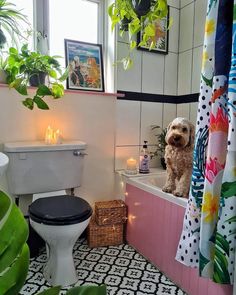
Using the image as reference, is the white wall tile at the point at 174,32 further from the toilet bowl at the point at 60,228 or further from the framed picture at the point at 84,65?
the toilet bowl at the point at 60,228

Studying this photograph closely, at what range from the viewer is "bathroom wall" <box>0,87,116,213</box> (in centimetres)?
173

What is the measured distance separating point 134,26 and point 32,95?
0.83 m

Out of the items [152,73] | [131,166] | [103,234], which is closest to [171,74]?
[152,73]

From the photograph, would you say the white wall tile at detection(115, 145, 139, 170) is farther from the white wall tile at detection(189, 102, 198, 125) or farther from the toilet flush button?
the toilet flush button

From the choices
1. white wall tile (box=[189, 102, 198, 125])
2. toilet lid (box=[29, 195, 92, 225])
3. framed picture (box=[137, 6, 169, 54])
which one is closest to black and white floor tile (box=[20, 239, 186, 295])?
toilet lid (box=[29, 195, 92, 225])

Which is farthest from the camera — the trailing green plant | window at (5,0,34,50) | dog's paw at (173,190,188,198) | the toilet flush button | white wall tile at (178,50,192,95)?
white wall tile at (178,50,192,95)

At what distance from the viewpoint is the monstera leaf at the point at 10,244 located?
1.33ft

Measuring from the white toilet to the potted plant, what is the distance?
2.46 feet

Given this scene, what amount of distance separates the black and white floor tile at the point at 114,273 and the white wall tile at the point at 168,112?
1138mm

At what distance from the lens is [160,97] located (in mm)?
2270

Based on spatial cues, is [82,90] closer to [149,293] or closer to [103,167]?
[103,167]

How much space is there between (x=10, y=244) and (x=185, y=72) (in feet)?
7.05

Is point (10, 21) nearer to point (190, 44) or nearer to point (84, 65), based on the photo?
point (84, 65)

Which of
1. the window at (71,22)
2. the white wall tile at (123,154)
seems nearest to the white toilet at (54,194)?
the white wall tile at (123,154)
